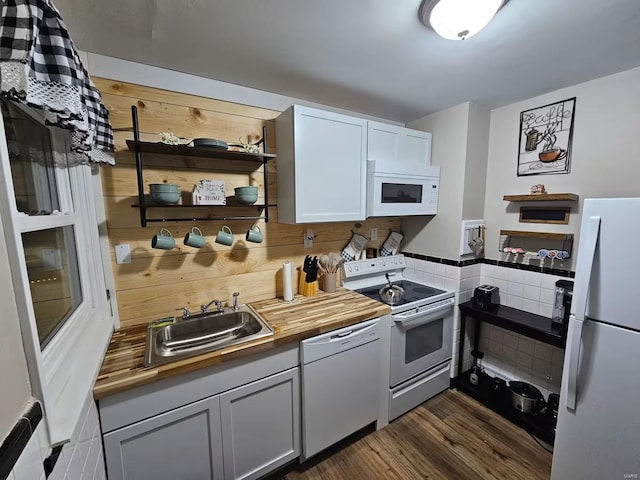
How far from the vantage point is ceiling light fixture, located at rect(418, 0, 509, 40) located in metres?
0.97

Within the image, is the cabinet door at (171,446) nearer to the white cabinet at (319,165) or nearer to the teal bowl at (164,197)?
the teal bowl at (164,197)

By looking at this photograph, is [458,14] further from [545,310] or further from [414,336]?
[545,310]

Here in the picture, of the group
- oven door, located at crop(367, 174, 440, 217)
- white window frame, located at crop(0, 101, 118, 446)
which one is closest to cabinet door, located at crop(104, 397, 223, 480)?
white window frame, located at crop(0, 101, 118, 446)

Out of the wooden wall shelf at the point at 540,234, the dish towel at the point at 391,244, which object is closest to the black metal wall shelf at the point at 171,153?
the dish towel at the point at 391,244

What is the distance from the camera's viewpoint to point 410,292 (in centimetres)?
219

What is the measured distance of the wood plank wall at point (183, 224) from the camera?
4.84 feet

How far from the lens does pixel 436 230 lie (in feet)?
7.59

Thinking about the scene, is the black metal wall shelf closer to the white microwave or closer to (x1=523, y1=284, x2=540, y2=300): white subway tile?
the white microwave

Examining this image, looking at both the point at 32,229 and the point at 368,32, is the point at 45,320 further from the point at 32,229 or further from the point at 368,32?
the point at 368,32

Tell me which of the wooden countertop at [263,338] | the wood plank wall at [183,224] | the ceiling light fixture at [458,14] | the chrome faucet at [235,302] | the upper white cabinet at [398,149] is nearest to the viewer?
the ceiling light fixture at [458,14]

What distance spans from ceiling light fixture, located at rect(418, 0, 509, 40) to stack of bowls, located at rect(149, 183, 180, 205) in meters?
1.35

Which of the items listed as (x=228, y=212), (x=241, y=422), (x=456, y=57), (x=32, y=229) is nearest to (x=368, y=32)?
(x=456, y=57)

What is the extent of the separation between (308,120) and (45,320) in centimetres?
154

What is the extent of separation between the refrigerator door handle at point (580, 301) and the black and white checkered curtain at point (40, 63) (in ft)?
6.33
